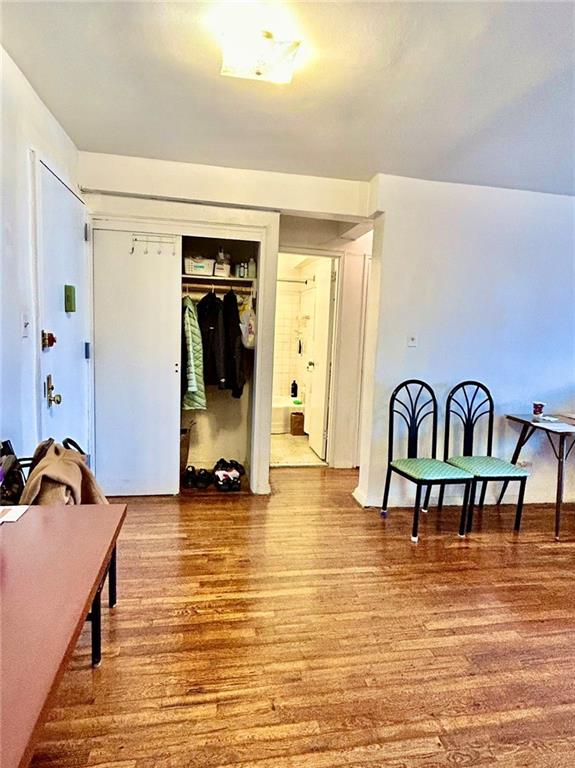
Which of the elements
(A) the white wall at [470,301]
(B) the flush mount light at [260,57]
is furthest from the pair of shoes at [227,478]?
(B) the flush mount light at [260,57]

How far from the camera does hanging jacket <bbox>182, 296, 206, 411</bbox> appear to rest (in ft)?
11.3

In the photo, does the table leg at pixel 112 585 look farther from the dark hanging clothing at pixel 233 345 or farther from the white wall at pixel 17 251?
the dark hanging clothing at pixel 233 345

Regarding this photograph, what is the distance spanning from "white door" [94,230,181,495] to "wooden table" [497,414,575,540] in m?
2.62

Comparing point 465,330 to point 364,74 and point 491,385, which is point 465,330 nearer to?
point 491,385

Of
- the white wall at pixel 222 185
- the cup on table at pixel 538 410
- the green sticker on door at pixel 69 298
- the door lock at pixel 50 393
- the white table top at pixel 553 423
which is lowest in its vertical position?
the white table top at pixel 553 423

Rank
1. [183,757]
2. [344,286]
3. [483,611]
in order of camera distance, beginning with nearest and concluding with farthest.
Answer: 1. [183,757]
2. [483,611]
3. [344,286]

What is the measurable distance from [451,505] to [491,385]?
3.34ft

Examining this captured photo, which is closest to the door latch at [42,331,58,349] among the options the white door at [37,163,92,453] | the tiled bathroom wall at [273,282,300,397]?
the white door at [37,163,92,453]

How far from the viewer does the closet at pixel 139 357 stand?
3.17 metres

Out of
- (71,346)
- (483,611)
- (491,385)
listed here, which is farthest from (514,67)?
(71,346)

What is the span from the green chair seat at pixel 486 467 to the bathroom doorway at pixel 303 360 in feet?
5.40

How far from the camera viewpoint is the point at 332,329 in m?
4.38

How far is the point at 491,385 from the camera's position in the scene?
136 inches

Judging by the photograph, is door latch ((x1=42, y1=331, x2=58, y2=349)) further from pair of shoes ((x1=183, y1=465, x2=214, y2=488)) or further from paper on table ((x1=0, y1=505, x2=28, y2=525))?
pair of shoes ((x1=183, y1=465, x2=214, y2=488))
